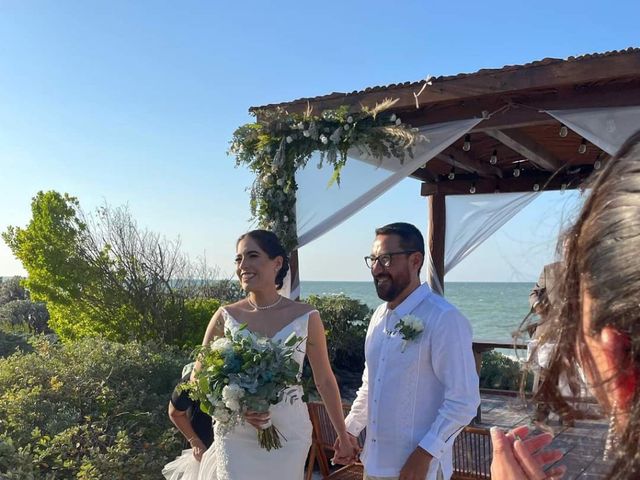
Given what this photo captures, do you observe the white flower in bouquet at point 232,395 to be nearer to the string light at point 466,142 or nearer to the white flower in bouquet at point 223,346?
the white flower in bouquet at point 223,346

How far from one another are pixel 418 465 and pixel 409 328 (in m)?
0.66

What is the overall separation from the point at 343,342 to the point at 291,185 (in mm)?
4288

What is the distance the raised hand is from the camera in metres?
1.04

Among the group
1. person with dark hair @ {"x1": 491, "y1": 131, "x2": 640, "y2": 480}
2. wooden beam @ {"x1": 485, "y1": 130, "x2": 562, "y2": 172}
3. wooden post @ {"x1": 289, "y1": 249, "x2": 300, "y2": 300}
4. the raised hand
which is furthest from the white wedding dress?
wooden beam @ {"x1": 485, "y1": 130, "x2": 562, "y2": 172}

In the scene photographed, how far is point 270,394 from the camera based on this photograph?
10.9ft

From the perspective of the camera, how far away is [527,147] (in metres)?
7.19

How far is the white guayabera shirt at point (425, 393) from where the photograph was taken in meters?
3.02

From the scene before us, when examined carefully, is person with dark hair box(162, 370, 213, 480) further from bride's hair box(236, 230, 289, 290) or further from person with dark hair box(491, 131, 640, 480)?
person with dark hair box(491, 131, 640, 480)

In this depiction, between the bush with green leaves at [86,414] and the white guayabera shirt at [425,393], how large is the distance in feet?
8.26

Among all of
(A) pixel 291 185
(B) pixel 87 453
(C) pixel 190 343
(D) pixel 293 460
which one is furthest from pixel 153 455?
(C) pixel 190 343

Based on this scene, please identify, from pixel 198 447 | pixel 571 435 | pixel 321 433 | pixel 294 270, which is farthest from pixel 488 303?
pixel 198 447

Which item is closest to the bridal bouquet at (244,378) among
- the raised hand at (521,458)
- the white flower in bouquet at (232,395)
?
the white flower in bouquet at (232,395)

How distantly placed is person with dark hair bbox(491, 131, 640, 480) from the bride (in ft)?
8.99

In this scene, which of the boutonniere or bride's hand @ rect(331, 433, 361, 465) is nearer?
the boutonniere
